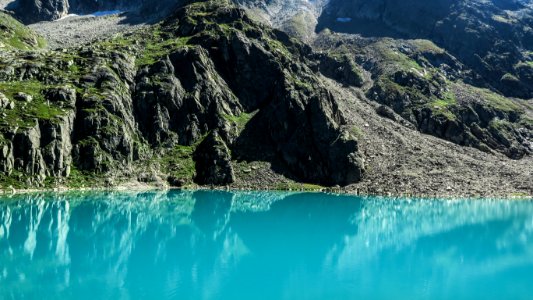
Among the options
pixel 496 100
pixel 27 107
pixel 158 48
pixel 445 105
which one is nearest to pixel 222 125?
pixel 158 48

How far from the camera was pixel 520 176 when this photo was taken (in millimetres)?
115938

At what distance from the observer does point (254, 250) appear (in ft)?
156

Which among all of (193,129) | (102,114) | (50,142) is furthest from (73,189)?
(193,129)

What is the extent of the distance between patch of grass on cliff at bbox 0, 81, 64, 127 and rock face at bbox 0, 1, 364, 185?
0.23m

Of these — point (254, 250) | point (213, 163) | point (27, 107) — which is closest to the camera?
point (254, 250)

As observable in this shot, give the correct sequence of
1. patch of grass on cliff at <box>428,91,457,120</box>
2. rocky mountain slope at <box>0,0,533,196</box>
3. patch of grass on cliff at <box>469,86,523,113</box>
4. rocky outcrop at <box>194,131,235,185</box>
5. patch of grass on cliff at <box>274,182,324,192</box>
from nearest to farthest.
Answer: rocky mountain slope at <box>0,0,533,196</box> < patch of grass on cliff at <box>274,182,324,192</box> < rocky outcrop at <box>194,131,235,185</box> < patch of grass on cliff at <box>428,91,457,120</box> < patch of grass on cliff at <box>469,86,523,113</box>

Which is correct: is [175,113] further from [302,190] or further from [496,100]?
[496,100]

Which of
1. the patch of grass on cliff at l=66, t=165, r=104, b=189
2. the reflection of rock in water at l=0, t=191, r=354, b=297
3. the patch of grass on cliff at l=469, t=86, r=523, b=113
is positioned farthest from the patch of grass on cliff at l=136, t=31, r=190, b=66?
the patch of grass on cliff at l=469, t=86, r=523, b=113

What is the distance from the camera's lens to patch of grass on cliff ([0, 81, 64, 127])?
9044cm

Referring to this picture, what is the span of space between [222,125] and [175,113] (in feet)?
45.1

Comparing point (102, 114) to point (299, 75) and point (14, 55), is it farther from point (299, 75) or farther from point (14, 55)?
point (299, 75)

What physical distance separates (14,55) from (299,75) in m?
86.3

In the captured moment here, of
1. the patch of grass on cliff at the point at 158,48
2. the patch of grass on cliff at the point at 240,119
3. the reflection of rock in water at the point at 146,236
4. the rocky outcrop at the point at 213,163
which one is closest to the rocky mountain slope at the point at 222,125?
the rocky outcrop at the point at 213,163

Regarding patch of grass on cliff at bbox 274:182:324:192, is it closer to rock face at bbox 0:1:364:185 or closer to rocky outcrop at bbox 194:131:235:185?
rock face at bbox 0:1:364:185
